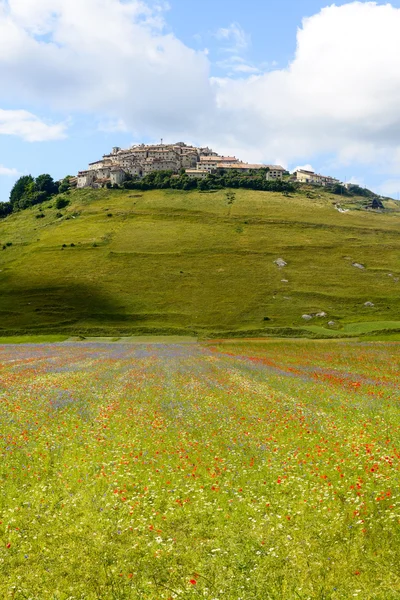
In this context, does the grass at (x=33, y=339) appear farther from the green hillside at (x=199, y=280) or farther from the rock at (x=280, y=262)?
the rock at (x=280, y=262)

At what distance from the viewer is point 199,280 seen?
145m

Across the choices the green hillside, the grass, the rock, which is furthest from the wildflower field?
the rock

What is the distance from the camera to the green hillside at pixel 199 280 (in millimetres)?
110875

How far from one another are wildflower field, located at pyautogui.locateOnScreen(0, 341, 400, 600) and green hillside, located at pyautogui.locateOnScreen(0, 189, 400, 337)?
243 feet

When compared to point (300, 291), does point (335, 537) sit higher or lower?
lower

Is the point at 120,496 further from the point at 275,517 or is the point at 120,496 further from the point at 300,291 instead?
the point at 300,291

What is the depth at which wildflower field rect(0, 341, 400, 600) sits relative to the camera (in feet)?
33.5

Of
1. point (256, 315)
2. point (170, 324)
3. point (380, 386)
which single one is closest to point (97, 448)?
point (380, 386)

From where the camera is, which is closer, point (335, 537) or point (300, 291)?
point (335, 537)

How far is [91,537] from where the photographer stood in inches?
479

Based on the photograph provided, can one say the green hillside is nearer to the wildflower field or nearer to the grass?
the grass

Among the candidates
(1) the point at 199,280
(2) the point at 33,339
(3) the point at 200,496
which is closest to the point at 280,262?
(1) the point at 199,280

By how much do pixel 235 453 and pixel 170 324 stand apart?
93258mm

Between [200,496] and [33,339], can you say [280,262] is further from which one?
[200,496]
